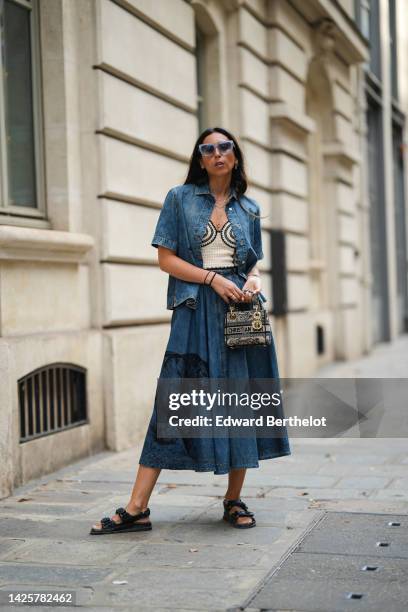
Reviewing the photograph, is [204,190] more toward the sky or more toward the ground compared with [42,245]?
more toward the sky

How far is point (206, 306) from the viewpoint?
4660 mm

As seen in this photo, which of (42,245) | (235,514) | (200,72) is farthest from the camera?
(200,72)

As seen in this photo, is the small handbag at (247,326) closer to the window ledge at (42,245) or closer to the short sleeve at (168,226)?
the short sleeve at (168,226)

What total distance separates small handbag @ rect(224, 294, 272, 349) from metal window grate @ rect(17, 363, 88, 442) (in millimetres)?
2054

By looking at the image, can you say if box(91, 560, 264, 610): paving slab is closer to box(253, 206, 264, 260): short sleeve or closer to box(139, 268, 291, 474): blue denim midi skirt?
box(139, 268, 291, 474): blue denim midi skirt

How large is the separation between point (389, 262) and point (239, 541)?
1645cm

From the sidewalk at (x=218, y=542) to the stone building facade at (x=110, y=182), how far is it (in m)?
0.68

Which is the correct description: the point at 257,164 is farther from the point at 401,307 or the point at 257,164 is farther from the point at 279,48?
the point at 401,307

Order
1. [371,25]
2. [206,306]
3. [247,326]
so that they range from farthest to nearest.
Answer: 1. [371,25]
2. [206,306]
3. [247,326]

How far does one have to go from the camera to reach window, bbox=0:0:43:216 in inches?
256

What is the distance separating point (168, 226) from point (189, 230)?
0.37 ft

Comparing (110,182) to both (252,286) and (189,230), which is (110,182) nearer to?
(189,230)

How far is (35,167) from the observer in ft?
22.9

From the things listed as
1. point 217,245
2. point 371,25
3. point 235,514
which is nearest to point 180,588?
point 235,514
